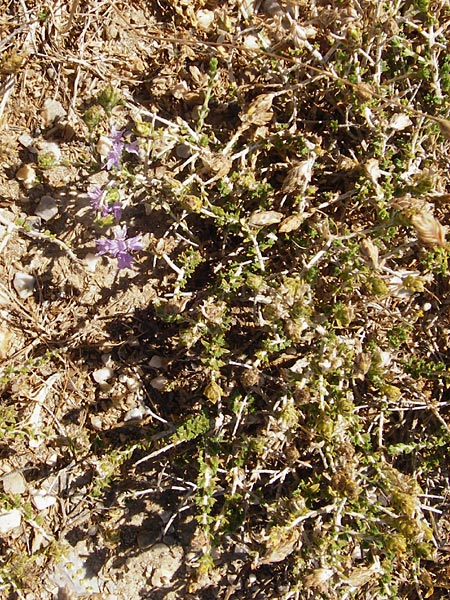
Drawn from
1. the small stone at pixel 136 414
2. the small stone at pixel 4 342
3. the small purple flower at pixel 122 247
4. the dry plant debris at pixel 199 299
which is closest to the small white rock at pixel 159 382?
the dry plant debris at pixel 199 299

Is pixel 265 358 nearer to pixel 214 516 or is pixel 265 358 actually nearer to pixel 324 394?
pixel 324 394

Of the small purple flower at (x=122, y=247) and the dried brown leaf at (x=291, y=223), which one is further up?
the dried brown leaf at (x=291, y=223)

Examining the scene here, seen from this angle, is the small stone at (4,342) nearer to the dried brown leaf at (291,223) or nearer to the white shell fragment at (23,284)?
the white shell fragment at (23,284)

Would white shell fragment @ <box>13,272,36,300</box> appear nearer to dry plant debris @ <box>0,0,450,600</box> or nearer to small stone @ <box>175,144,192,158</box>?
dry plant debris @ <box>0,0,450,600</box>

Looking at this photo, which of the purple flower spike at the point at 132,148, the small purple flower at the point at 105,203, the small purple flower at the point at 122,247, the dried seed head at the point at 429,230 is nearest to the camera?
the dried seed head at the point at 429,230

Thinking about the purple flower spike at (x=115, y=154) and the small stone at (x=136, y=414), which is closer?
the purple flower spike at (x=115, y=154)

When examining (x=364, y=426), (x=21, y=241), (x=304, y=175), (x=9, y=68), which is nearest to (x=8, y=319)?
(x=21, y=241)
